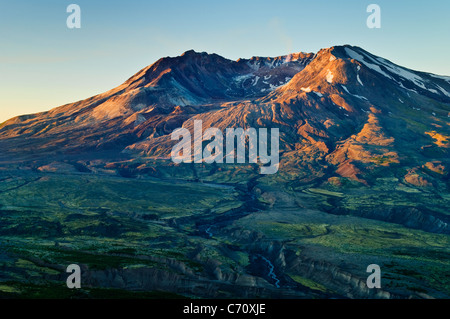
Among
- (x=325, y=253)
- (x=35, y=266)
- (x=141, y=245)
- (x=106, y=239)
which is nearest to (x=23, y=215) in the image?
(x=106, y=239)

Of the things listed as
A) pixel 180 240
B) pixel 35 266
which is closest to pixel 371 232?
pixel 180 240

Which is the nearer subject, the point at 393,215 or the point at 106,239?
the point at 106,239
